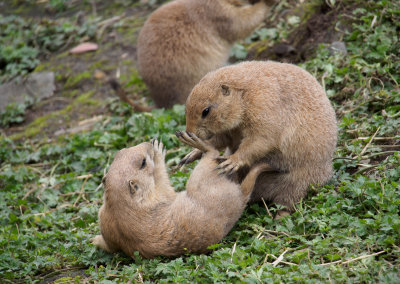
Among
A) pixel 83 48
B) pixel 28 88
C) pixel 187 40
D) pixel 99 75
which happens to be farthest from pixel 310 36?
pixel 28 88

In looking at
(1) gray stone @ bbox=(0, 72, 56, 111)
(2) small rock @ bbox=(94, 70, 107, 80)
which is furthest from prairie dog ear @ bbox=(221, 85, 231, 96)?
(1) gray stone @ bbox=(0, 72, 56, 111)

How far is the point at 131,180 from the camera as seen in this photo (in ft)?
14.1

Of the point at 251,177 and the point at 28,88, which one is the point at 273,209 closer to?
the point at 251,177

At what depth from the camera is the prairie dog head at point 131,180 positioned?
4191mm

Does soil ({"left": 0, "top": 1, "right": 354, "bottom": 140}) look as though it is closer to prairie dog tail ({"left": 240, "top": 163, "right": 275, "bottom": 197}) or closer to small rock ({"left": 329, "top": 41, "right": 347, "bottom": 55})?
small rock ({"left": 329, "top": 41, "right": 347, "bottom": 55})

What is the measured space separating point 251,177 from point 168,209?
81 cm

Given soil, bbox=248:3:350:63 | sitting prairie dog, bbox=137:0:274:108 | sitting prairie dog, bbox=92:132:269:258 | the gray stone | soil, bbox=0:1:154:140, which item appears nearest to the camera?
sitting prairie dog, bbox=92:132:269:258

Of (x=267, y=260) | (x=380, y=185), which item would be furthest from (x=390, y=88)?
(x=267, y=260)

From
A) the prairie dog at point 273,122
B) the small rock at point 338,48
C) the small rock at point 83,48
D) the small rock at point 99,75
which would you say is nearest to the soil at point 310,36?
the small rock at point 338,48

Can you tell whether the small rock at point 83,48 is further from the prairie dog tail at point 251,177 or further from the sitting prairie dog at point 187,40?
the prairie dog tail at point 251,177

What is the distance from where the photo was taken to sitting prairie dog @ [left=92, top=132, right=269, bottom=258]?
3.98 metres

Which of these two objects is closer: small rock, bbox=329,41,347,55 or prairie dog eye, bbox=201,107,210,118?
prairie dog eye, bbox=201,107,210,118

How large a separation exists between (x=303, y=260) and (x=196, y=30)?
516 cm

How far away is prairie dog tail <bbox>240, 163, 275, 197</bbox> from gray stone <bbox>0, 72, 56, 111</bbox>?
6252 mm
